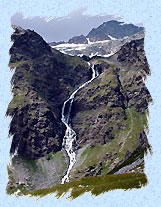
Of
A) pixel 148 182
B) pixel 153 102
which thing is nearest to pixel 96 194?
pixel 148 182

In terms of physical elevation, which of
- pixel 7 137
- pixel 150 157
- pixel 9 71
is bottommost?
pixel 150 157

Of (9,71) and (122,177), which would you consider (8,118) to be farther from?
(122,177)

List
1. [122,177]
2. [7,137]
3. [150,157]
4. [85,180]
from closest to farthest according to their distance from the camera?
[150,157]
[7,137]
[122,177]
[85,180]

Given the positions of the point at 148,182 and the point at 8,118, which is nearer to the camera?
the point at 148,182

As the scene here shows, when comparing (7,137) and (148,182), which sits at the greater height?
(7,137)

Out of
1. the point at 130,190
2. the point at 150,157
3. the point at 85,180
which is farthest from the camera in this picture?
the point at 85,180

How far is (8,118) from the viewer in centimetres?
1692

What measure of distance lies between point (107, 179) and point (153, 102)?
5503cm

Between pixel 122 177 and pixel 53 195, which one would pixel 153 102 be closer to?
pixel 53 195

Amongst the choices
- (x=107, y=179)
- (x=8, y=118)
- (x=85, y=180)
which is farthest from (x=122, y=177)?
(x=8, y=118)

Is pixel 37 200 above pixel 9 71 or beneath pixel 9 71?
beneath

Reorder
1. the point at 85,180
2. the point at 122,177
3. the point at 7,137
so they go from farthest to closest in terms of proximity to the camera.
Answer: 1. the point at 85,180
2. the point at 122,177
3. the point at 7,137

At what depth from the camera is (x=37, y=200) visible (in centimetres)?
1287

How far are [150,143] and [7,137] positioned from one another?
7.89 metres
